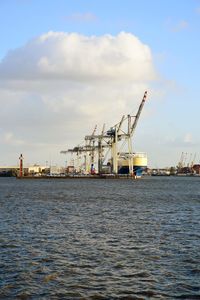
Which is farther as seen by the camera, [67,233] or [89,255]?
[67,233]

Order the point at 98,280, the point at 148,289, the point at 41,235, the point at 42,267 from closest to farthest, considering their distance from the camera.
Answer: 1. the point at 148,289
2. the point at 98,280
3. the point at 42,267
4. the point at 41,235

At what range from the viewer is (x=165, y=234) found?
3044 cm

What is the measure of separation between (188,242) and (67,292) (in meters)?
12.1

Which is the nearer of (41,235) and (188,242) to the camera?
(188,242)

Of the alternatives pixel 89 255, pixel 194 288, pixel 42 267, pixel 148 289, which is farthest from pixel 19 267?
pixel 194 288

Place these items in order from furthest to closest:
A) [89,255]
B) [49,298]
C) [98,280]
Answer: [89,255] → [98,280] → [49,298]

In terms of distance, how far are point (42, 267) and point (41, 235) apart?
353 inches

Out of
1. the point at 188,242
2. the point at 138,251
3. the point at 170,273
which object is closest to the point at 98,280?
the point at 170,273

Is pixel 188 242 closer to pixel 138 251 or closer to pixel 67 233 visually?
pixel 138 251

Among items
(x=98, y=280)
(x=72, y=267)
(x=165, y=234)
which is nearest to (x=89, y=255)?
(x=72, y=267)

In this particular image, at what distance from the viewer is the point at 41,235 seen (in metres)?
29.6

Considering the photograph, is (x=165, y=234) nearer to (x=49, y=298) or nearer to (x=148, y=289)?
(x=148, y=289)

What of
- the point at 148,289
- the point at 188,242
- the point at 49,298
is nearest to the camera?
the point at 49,298

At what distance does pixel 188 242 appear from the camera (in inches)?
1070
